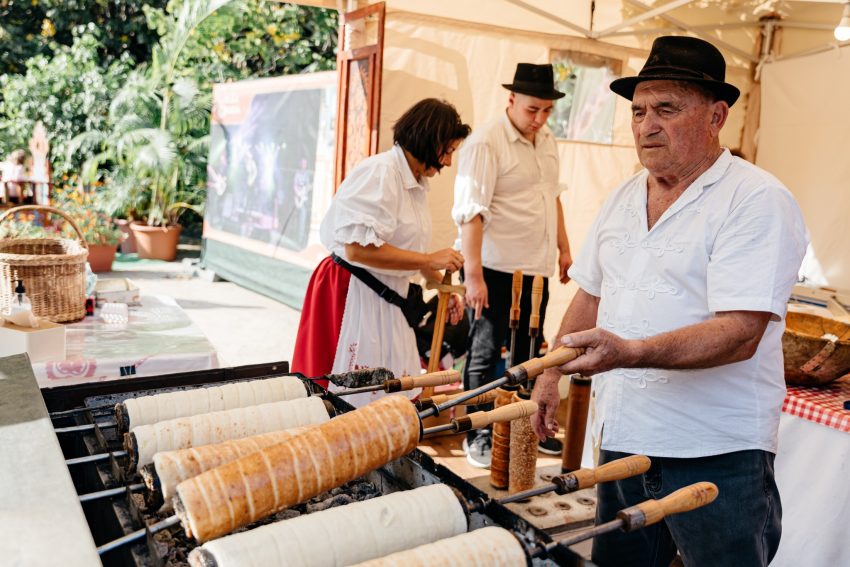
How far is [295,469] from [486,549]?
1.23 ft

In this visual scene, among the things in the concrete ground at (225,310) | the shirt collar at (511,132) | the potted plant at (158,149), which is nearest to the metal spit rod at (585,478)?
the shirt collar at (511,132)

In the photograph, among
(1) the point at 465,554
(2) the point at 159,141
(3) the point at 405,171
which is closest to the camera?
(1) the point at 465,554

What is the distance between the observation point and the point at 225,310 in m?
7.95

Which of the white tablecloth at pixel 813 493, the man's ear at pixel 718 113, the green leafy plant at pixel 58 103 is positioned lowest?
the white tablecloth at pixel 813 493

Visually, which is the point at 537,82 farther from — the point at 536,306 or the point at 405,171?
the point at 536,306

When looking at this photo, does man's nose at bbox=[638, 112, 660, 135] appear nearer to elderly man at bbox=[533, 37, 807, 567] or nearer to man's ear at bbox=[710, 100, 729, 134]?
elderly man at bbox=[533, 37, 807, 567]

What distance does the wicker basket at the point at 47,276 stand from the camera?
8.98 feet

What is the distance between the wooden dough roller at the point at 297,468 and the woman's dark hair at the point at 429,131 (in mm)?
1832

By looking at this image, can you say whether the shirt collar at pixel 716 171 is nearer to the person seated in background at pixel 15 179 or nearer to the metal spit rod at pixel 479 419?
the metal spit rod at pixel 479 419

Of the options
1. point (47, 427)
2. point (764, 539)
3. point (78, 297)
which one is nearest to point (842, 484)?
point (764, 539)

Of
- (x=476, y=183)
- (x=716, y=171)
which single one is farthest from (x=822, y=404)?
(x=476, y=183)

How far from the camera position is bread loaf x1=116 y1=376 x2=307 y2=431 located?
5.20ft

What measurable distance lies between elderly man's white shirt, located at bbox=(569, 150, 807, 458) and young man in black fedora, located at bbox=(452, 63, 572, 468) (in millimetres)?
1782

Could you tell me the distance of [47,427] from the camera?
1402 mm
